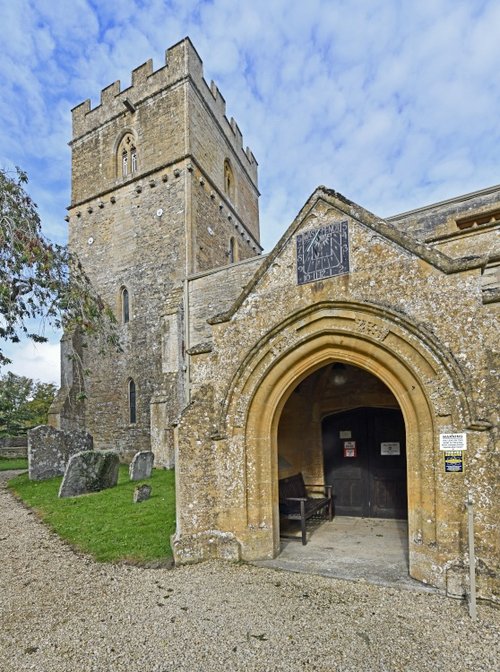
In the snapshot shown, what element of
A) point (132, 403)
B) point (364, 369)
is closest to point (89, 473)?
point (132, 403)

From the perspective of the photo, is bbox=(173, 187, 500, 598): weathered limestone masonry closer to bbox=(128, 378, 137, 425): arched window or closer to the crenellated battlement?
bbox=(128, 378, 137, 425): arched window

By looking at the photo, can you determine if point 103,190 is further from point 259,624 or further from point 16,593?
point 259,624

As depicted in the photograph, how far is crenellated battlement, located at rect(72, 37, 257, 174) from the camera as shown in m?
20.6

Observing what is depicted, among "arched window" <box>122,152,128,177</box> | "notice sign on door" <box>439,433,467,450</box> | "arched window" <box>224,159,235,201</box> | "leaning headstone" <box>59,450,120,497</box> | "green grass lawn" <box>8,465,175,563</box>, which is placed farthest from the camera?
"arched window" <box>224,159,235,201</box>

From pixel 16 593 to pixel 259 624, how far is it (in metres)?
3.46

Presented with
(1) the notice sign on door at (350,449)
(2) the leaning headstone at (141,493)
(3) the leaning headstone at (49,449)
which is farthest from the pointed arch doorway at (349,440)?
(3) the leaning headstone at (49,449)

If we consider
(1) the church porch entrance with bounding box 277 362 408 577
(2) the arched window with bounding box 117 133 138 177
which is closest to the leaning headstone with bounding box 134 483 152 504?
(1) the church porch entrance with bounding box 277 362 408 577

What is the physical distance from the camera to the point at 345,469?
9.09m

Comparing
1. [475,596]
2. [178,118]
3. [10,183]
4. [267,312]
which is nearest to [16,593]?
[267,312]

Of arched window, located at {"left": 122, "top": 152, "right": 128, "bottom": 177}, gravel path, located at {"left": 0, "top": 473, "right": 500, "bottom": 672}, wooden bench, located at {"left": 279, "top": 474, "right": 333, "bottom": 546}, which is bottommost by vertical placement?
gravel path, located at {"left": 0, "top": 473, "right": 500, "bottom": 672}

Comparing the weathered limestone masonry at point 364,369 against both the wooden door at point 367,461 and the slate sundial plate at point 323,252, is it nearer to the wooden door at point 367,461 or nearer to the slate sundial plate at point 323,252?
the slate sundial plate at point 323,252

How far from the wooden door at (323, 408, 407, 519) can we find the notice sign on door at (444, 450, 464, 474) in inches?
153

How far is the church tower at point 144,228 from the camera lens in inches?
741

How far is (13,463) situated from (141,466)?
39.5 ft
